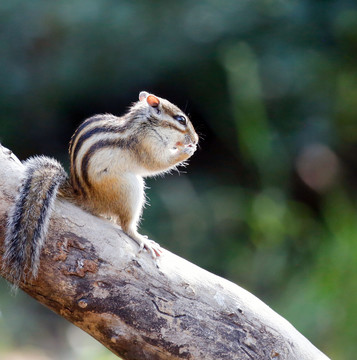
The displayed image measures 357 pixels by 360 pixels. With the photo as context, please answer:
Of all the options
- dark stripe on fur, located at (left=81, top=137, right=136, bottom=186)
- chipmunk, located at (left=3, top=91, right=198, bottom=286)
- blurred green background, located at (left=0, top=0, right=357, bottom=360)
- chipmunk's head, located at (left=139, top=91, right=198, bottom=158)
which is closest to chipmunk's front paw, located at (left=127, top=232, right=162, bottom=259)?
chipmunk, located at (left=3, top=91, right=198, bottom=286)

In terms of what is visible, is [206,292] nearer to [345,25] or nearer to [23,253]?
[23,253]

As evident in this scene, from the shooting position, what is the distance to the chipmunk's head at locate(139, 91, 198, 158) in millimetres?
2361

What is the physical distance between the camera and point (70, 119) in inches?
195

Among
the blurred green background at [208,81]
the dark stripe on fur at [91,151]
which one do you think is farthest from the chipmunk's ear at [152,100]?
the blurred green background at [208,81]

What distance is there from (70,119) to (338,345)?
2.71 metres

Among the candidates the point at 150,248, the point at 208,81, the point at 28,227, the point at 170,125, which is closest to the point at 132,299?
the point at 150,248

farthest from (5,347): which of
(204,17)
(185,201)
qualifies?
(204,17)

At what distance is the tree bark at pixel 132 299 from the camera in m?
1.79

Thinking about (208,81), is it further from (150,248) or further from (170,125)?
(150,248)

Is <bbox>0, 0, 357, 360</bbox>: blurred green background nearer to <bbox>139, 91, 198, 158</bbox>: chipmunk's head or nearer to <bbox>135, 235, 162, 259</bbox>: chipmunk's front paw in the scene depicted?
<bbox>139, 91, 198, 158</bbox>: chipmunk's head

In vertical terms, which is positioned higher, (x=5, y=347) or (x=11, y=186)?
(x=5, y=347)

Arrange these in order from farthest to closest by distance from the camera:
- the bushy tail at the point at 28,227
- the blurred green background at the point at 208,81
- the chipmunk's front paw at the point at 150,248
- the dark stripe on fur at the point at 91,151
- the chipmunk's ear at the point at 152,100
A: 1. the blurred green background at the point at 208,81
2. the chipmunk's ear at the point at 152,100
3. the dark stripe on fur at the point at 91,151
4. the chipmunk's front paw at the point at 150,248
5. the bushy tail at the point at 28,227

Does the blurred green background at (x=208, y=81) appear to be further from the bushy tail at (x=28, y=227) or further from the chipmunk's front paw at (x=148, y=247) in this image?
the bushy tail at (x=28, y=227)

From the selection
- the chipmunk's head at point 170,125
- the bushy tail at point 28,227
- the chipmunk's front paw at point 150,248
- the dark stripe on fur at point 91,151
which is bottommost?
the bushy tail at point 28,227
